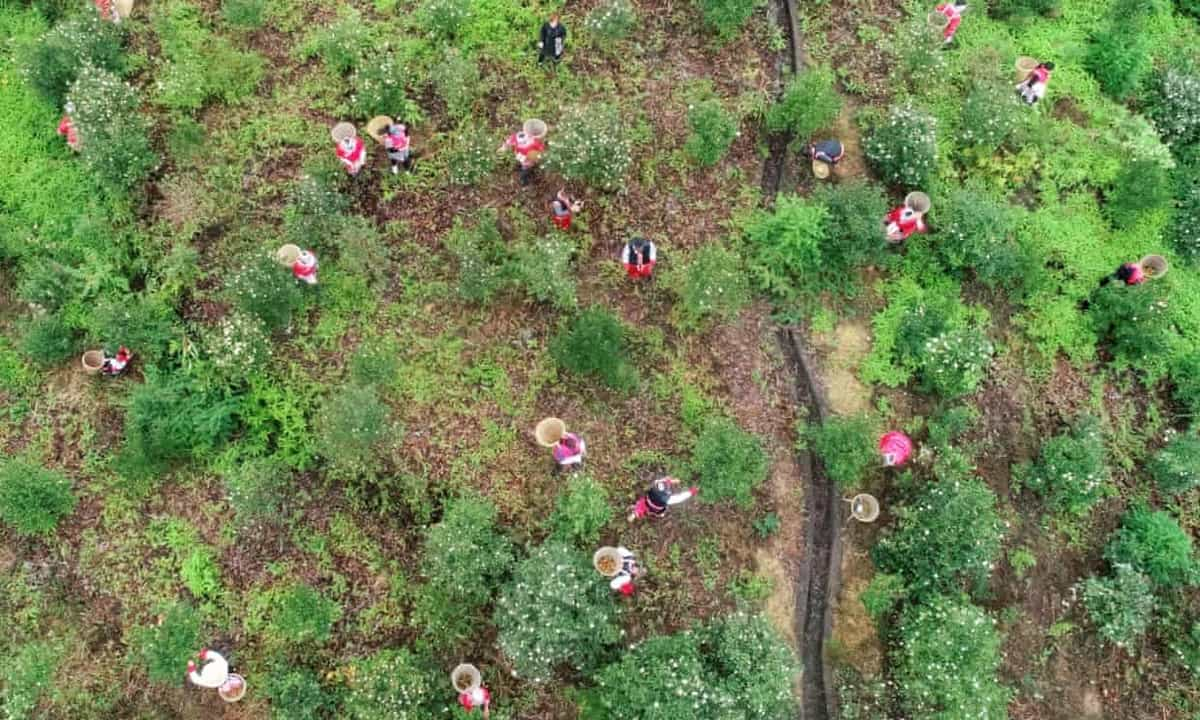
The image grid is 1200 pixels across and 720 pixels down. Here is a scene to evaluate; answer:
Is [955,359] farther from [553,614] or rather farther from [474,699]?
[474,699]

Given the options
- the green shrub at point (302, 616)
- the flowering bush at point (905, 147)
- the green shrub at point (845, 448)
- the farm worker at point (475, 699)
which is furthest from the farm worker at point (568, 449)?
the flowering bush at point (905, 147)

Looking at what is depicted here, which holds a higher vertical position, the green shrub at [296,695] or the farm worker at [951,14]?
the farm worker at [951,14]

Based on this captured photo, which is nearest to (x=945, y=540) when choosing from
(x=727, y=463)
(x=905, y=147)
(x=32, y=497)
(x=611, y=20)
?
(x=727, y=463)

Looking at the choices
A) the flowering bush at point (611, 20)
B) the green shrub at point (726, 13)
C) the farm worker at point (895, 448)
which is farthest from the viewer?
the green shrub at point (726, 13)

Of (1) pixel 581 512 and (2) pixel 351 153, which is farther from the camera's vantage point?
A: (2) pixel 351 153

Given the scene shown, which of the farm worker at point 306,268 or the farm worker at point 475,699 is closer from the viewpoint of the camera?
the farm worker at point 475,699

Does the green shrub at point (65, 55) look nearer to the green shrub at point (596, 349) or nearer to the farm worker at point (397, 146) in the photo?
the farm worker at point (397, 146)

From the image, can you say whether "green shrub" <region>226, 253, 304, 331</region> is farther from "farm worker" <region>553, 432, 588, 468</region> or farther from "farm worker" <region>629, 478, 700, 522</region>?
"farm worker" <region>629, 478, 700, 522</region>
